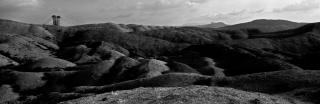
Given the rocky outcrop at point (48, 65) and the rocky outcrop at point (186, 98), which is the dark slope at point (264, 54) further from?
the rocky outcrop at point (186, 98)

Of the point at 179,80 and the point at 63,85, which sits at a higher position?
the point at 179,80

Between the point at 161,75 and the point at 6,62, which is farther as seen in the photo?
the point at 6,62

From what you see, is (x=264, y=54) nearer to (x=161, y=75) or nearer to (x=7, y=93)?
(x=161, y=75)

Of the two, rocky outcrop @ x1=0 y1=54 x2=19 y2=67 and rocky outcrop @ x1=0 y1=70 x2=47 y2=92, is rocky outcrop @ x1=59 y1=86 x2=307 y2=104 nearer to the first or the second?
rocky outcrop @ x1=0 y1=70 x2=47 y2=92

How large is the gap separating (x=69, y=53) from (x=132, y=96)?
147 meters

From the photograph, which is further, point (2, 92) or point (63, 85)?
point (63, 85)

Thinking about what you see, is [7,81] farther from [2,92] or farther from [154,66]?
[154,66]

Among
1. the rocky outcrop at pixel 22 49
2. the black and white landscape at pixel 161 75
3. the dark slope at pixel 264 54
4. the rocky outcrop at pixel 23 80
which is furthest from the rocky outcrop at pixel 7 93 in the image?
the rocky outcrop at pixel 22 49

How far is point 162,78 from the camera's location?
190 ft

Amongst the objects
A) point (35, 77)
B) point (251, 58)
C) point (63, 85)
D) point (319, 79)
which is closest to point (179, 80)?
point (319, 79)

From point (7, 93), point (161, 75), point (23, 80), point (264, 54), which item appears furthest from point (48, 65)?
point (264, 54)

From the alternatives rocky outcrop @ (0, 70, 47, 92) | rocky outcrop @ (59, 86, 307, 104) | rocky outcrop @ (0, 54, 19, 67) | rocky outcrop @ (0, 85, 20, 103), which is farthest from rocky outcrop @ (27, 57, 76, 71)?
rocky outcrop @ (59, 86, 307, 104)

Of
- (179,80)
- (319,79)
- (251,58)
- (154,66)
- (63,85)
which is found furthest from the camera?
(251,58)

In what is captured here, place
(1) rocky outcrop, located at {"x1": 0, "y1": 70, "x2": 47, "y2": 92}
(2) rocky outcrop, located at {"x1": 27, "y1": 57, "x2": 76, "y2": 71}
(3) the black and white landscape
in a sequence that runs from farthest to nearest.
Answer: (2) rocky outcrop, located at {"x1": 27, "y1": 57, "x2": 76, "y2": 71}, (1) rocky outcrop, located at {"x1": 0, "y1": 70, "x2": 47, "y2": 92}, (3) the black and white landscape
